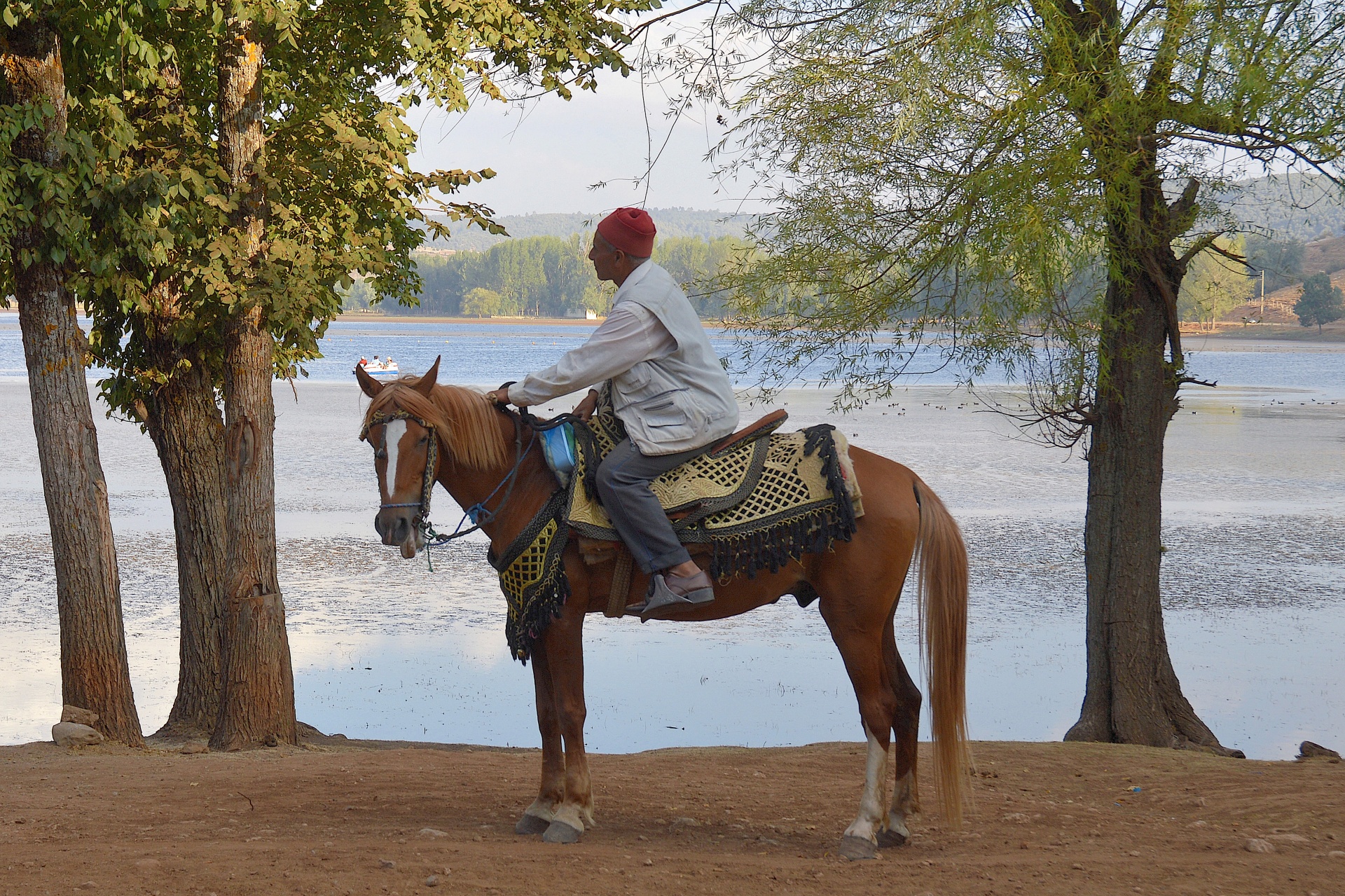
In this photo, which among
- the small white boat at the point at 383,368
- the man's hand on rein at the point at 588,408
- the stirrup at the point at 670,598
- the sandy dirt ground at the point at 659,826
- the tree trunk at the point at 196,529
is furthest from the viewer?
the small white boat at the point at 383,368

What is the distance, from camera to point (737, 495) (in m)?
5.14

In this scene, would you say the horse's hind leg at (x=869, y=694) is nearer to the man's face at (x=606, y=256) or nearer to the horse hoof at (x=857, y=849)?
the horse hoof at (x=857, y=849)

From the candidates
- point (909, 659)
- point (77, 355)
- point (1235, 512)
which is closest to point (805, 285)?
point (909, 659)

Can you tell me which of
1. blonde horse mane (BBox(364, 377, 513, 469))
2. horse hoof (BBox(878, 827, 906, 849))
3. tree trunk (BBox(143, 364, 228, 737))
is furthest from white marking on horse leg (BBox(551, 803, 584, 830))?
tree trunk (BBox(143, 364, 228, 737))

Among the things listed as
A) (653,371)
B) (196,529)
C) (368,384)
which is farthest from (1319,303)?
(368,384)

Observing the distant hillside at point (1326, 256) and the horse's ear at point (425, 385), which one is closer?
the horse's ear at point (425, 385)

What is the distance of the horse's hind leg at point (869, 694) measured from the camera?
5.10m

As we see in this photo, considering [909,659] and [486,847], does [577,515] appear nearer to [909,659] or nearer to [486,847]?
[486,847]

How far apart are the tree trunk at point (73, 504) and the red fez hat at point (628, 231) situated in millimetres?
5281

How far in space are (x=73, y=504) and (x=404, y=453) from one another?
201 inches

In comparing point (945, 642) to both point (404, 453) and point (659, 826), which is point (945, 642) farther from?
point (404, 453)

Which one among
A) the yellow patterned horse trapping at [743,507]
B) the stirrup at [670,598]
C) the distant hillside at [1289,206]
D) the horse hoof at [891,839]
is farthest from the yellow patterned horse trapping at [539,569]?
the distant hillside at [1289,206]

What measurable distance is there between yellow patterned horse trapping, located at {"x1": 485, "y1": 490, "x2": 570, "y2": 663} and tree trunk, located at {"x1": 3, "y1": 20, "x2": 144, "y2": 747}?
16.0ft

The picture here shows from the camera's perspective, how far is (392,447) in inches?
188
